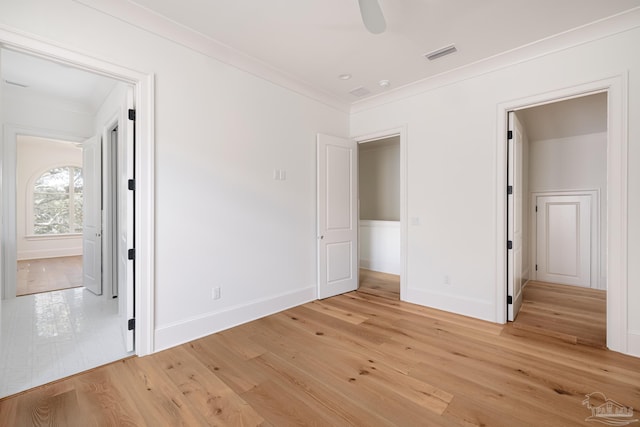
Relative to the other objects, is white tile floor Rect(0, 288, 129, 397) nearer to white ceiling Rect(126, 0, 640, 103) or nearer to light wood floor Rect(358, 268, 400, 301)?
white ceiling Rect(126, 0, 640, 103)

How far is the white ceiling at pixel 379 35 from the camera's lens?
2.26m

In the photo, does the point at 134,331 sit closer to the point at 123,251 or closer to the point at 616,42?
the point at 123,251

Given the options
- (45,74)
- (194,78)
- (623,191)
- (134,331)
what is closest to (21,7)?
(194,78)

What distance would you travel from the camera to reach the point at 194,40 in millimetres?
2678

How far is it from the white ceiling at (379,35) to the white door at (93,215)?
272cm

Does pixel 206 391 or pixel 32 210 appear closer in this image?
pixel 206 391

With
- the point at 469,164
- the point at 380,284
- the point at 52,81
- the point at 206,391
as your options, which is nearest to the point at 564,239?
the point at 469,164

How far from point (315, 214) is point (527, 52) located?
2.87m

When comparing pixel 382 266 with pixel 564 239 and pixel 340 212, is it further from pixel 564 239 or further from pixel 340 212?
pixel 564 239

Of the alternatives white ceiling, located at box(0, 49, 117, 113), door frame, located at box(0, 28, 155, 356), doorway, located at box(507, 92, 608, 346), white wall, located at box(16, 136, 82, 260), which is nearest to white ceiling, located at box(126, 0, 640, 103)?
door frame, located at box(0, 28, 155, 356)

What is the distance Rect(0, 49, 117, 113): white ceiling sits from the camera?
128 inches

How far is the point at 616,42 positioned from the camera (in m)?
2.49

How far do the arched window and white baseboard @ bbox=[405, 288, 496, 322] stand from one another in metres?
8.83

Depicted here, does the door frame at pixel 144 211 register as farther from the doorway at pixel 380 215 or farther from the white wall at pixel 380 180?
the white wall at pixel 380 180
